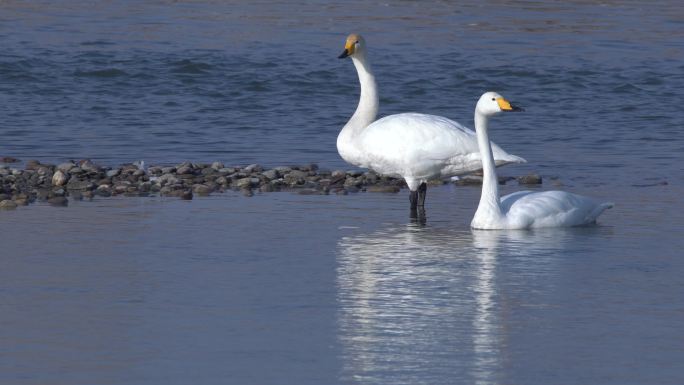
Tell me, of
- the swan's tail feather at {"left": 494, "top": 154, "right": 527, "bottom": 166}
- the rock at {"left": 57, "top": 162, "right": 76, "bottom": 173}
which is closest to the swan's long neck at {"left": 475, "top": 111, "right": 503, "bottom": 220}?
the swan's tail feather at {"left": 494, "top": 154, "right": 527, "bottom": 166}

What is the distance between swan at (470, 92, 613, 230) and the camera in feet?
36.5

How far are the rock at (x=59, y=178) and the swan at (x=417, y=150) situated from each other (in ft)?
7.51

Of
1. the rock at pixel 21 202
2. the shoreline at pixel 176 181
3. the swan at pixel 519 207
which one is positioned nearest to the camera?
the swan at pixel 519 207

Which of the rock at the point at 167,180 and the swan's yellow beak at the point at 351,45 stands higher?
the swan's yellow beak at the point at 351,45

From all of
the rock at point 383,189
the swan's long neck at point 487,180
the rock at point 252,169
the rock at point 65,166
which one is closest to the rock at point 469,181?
the rock at point 383,189

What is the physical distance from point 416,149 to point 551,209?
1.32 meters

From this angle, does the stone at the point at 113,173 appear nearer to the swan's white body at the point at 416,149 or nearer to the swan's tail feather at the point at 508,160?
the swan's white body at the point at 416,149

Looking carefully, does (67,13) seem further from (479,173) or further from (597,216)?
(597,216)

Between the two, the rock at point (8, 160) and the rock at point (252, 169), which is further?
the rock at point (8, 160)

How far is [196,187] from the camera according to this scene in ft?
42.1

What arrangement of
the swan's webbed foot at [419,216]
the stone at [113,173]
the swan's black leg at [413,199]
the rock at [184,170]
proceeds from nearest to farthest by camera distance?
the swan's webbed foot at [419,216], the swan's black leg at [413,199], the stone at [113,173], the rock at [184,170]

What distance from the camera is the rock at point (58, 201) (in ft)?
39.6

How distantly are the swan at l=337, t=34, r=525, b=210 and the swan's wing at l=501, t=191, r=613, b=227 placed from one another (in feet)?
2.16

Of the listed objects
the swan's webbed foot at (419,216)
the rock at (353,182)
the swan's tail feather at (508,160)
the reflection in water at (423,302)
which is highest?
the swan's tail feather at (508,160)
